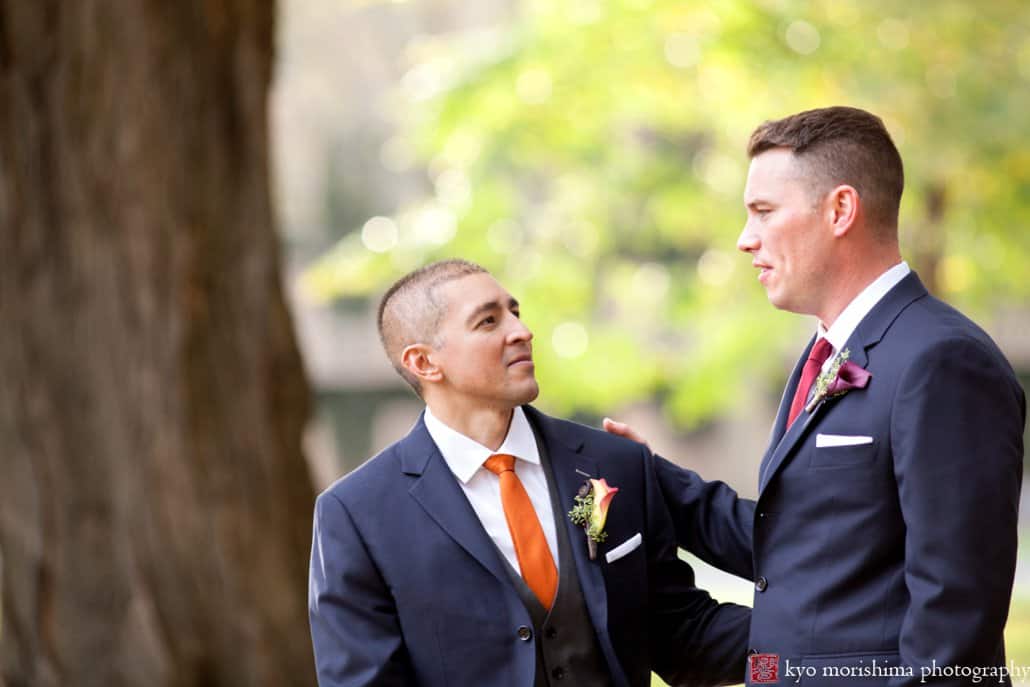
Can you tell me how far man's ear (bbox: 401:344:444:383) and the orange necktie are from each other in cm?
30

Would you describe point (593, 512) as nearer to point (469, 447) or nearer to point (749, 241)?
point (469, 447)

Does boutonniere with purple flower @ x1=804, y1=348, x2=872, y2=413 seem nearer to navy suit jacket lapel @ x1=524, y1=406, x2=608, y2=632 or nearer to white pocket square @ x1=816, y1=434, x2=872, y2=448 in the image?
white pocket square @ x1=816, y1=434, x2=872, y2=448

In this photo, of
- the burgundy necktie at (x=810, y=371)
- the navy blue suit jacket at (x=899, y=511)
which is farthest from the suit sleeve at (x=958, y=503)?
the burgundy necktie at (x=810, y=371)

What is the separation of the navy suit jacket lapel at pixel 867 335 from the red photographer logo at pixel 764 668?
387mm

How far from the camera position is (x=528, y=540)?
3.42 metres

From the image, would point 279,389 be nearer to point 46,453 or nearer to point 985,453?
point 46,453

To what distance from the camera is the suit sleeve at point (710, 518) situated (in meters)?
3.60

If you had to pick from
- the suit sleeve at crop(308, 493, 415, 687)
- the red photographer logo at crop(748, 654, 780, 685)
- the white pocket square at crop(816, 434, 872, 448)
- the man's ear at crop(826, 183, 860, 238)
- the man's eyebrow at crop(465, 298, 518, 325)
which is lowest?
the red photographer logo at crop(748, 654, 780, 685)

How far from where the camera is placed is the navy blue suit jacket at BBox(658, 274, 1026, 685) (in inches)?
111

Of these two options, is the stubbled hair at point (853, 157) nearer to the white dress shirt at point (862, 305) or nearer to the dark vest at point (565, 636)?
the white dress shirt at point (862, 305)

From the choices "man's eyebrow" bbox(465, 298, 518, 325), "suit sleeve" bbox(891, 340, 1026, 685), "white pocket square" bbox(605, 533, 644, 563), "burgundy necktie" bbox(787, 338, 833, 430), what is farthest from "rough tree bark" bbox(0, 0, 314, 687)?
"suit sleeve" bbox(891, 340, 1026, 685)

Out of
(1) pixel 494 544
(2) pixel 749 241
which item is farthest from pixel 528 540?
(2) pixel 749 241

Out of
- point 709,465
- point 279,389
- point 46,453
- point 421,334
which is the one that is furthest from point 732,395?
point 709,465

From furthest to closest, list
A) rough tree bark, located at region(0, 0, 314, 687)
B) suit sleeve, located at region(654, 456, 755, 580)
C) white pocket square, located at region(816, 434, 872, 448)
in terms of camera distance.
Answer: rough tree bark, located at region(0, 0, 314, 687)
suit sleeve, located at region(654, 456, 755, 580)
white pocket square, located at region(816, 434, 872, 448)
